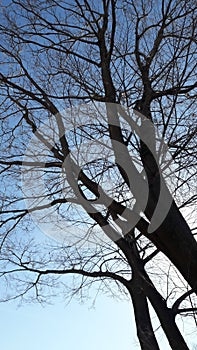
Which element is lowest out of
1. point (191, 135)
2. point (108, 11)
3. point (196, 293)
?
point (196, 293)

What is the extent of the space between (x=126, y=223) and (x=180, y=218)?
797 mm

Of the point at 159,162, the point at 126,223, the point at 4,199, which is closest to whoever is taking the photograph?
the point at 159,162

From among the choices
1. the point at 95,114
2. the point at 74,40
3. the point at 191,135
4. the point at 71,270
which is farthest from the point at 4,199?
the point at 191,135

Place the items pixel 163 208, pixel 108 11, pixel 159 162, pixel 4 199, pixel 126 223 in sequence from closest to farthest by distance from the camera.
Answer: pixel 163 208
pixel 159 162
pixel 126 223
pixel 108 11
pixel 4 199

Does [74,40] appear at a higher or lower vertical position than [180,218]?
higher

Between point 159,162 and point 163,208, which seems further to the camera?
point 159,162

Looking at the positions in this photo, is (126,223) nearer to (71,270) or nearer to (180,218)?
(180,218)

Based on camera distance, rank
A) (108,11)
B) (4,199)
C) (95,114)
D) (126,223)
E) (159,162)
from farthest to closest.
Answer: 1. (4,199)
2. (108,11)
3. (95,114)
4. (126,223)
5. (159,162)

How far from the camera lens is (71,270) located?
620 centimetres

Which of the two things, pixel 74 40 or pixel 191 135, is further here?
pixel 74 40

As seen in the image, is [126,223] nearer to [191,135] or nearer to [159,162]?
[159,162]

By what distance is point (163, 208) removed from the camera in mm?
4250

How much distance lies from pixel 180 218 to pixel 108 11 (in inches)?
117

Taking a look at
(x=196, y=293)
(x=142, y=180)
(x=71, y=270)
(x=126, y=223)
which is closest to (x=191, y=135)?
(x=142, y=180)
